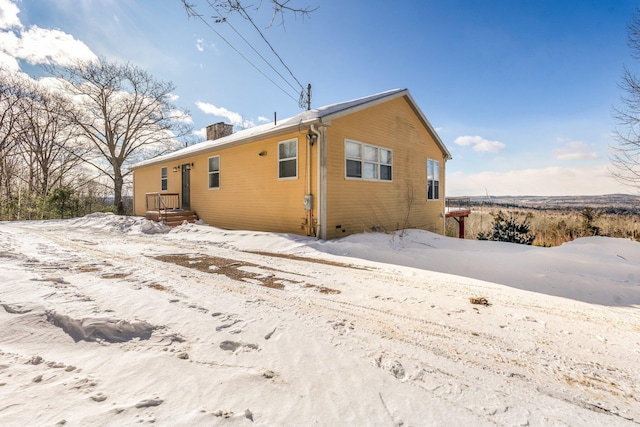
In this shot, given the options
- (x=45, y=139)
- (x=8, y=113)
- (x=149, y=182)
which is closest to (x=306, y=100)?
(x=149, y=182)

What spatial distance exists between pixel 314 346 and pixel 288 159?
7200 mm

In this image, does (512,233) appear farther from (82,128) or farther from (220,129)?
(82,128)

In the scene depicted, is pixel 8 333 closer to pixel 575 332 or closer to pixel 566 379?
pixel 566 379

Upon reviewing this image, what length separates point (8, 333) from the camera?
7.34 ft

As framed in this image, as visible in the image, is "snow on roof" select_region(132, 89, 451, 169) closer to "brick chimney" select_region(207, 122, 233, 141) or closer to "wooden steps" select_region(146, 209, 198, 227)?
"wooden steps" select_region(146, 209, 198, 227)

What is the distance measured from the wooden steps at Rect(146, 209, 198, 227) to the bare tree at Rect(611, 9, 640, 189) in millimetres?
18267

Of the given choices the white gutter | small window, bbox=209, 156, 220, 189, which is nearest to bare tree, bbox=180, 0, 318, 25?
the white gutter

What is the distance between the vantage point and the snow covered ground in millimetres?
1560

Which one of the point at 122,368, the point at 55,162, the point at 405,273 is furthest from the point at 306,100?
the point at 55,162

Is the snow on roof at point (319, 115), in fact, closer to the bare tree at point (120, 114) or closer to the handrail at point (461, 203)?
the handrail at point (461, 203)

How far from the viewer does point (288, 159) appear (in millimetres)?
8820

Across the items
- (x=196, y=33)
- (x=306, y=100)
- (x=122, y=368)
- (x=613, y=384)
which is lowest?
(x=613, y=384)

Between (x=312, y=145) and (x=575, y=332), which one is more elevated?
(x=312, y=145)

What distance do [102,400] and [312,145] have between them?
731 cm
